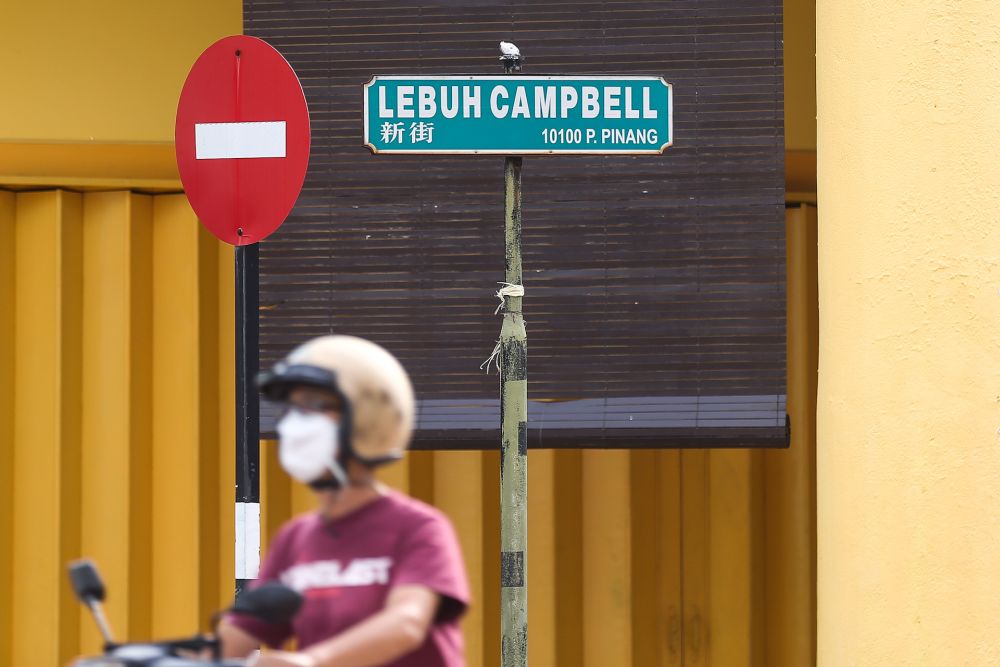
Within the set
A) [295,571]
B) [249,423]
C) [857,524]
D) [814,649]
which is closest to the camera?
[295,571]

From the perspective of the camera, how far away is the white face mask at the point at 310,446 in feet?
7.45

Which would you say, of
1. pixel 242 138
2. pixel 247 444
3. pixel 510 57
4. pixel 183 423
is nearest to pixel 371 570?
pixel 247 444

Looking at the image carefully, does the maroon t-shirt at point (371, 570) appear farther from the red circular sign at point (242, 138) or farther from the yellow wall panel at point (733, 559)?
the yellow wall panel at point (733, 559)

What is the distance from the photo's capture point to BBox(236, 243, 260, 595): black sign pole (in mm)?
4219

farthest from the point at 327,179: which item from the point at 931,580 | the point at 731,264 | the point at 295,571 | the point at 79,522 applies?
the point at 295,571

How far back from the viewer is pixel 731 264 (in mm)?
5621

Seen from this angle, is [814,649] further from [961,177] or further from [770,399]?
[961,177]

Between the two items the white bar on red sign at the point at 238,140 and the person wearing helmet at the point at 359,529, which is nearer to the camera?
the person wearing helmet at the point at 359,529

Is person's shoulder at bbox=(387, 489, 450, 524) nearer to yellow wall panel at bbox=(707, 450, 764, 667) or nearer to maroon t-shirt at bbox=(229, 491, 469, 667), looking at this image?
maroon t-shirt at bbox=(229, 491, 469, 667)

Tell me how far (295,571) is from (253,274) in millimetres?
2179

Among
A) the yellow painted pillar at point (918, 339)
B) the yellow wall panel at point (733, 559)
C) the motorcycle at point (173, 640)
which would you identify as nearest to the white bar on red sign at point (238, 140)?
the yellow painted pillar at point (918, 339)

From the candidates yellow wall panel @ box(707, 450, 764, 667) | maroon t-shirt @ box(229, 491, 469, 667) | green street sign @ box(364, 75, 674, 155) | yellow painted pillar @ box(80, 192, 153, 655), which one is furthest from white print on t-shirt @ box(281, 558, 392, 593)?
yellow painted pillar @ box(80, 192, 153, 655)

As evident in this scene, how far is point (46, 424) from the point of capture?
667 cm

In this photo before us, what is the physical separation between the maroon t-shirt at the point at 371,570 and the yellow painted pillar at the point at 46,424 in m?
4.59
